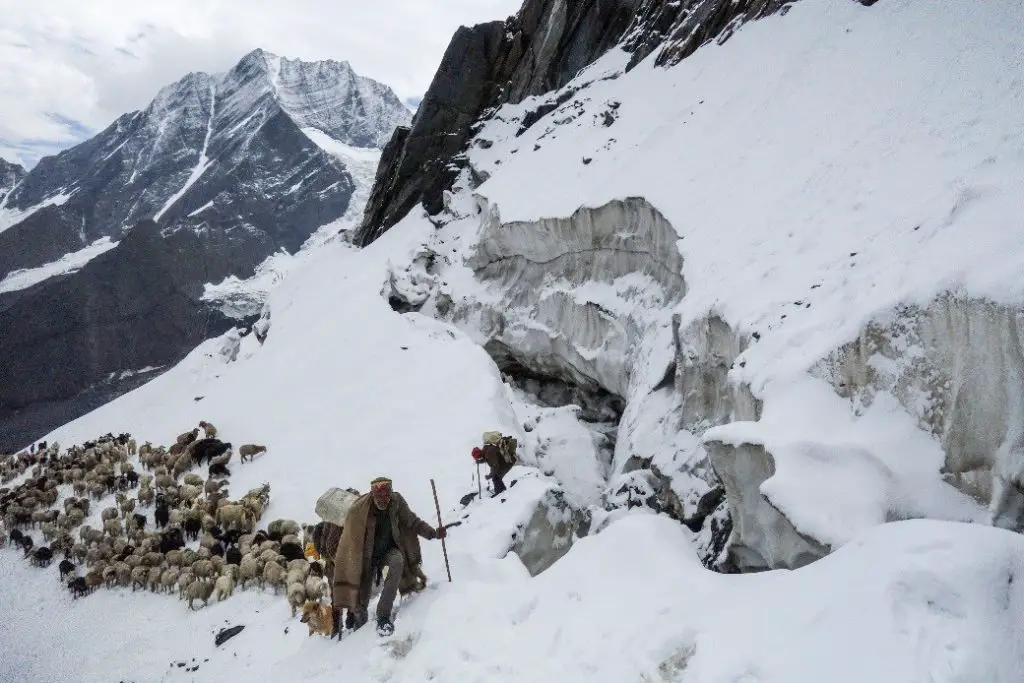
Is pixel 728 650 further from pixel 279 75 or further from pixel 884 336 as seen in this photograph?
pixel 279 75

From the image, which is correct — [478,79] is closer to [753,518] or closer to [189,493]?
[189,493]

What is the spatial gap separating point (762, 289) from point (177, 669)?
32.2 ft

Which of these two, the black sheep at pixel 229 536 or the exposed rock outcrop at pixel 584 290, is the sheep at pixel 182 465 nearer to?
the black sheep at pixel 229 536

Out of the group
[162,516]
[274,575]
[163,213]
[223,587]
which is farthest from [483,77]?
[163,213]

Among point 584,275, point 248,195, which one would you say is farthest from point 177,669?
point 248,195

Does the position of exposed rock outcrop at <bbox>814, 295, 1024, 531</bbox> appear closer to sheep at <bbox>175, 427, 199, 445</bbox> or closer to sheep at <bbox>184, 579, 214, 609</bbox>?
sheep at <bbox>184, 579, 214, 609</bbox>

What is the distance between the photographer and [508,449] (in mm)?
10609

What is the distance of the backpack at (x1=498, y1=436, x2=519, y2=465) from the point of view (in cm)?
1014

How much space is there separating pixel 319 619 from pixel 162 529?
9.31 m

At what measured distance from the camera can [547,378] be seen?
71.0ft

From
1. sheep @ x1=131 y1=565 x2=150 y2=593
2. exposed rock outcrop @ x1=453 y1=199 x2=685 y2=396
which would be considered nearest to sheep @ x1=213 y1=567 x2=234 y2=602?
sheep @ x1=131 y1=565 x2=150 y2=593

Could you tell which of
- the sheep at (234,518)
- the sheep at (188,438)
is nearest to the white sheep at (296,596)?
the sheep at (234,518)

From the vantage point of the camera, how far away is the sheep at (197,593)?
31.8ft

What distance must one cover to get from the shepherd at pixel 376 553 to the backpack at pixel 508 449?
3.92 metres
